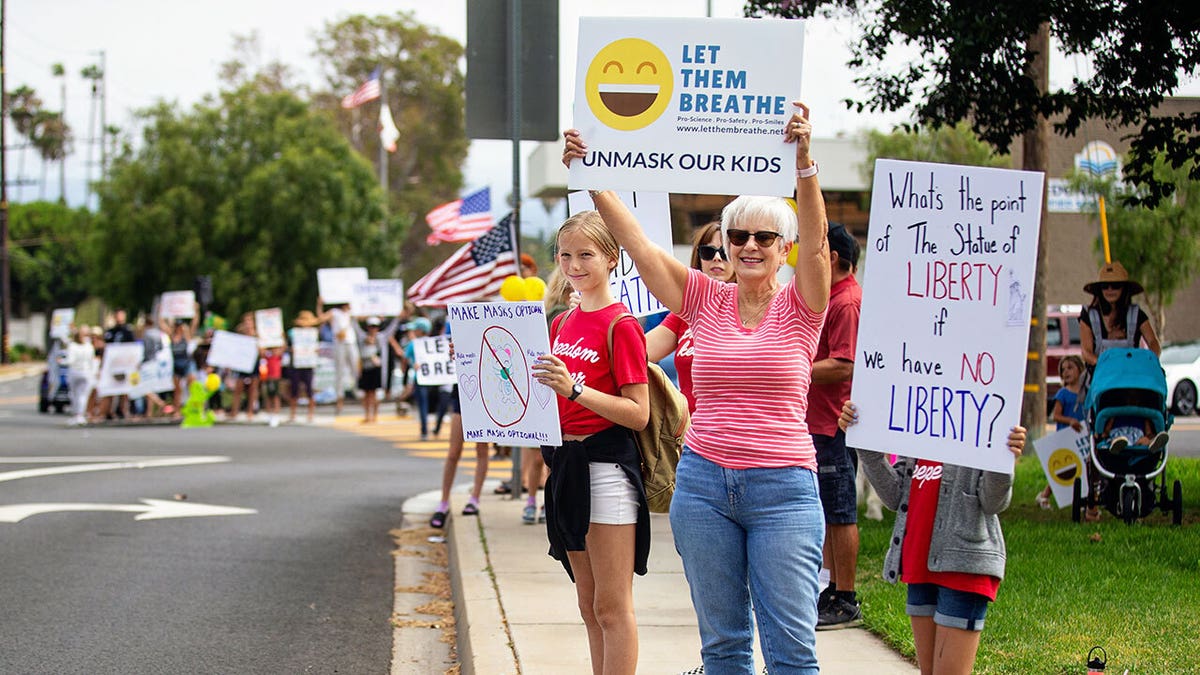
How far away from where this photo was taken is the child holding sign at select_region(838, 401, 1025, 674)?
4.16 metres

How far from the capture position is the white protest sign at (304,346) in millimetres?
22781

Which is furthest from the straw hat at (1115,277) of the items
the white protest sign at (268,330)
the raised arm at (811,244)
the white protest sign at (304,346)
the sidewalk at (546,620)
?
the white protest sign at (268,330)

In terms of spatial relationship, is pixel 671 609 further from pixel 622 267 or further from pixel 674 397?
pixel 674 397

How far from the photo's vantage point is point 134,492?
12328 mm

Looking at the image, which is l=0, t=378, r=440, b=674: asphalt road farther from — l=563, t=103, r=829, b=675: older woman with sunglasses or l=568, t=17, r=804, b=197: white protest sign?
l=568, t=17, r=804, b=197: white protest sign

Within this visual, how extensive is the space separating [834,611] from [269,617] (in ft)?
9.94

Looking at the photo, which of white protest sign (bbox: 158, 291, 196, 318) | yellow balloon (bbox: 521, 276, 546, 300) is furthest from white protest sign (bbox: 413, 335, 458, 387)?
white protest sign (bbox: 158, 291, 196, 318)

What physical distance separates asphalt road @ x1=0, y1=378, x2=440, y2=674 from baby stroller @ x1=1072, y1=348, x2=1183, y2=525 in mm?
4884

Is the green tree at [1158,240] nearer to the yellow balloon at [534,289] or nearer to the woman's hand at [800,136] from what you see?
the yellow balloon at [534,289]

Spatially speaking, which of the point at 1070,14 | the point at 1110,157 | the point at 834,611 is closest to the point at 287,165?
the point at 1110,157

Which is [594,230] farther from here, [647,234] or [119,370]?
[119,370]

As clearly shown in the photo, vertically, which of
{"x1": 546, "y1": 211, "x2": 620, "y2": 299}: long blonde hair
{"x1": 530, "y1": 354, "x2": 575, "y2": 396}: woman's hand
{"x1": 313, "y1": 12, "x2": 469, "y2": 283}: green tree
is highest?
{"x1": 313, "y1": 12, "x2": 469, "y2": 283}: green tree

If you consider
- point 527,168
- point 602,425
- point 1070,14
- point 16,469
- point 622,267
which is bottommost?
point 16,469

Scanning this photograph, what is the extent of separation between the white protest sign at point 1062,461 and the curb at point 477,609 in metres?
4.13
